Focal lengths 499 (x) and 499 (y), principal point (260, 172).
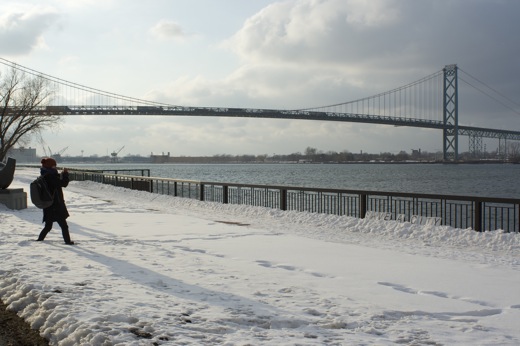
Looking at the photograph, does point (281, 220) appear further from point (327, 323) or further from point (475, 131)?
point (475, 131)

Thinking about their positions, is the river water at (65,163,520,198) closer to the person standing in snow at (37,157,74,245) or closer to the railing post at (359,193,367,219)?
the railing post at (359,193,367,219)

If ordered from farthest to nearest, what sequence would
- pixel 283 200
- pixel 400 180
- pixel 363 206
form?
pixel 400 180, pixel 283 200, pixel 363 206

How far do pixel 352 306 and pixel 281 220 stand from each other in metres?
9.19

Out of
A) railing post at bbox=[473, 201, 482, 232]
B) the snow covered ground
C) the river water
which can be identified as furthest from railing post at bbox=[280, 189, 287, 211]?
the river water

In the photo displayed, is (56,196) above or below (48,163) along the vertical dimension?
below

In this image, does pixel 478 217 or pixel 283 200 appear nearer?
pixel 478 217

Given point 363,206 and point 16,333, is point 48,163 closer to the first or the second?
point 16,333

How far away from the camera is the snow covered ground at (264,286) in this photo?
14.8 feet

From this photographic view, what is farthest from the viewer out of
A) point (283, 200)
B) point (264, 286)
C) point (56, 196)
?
point (283, 200)

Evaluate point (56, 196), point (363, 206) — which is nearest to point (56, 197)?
point (56, 196)

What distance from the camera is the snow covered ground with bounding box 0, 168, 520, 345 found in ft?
14.8

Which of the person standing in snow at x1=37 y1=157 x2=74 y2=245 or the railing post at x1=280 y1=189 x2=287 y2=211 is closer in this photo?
the person standing in snow at x1=37 y1=157 x2=74 y2=245

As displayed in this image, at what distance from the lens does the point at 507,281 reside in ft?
22.4

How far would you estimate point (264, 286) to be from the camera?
244 inches
